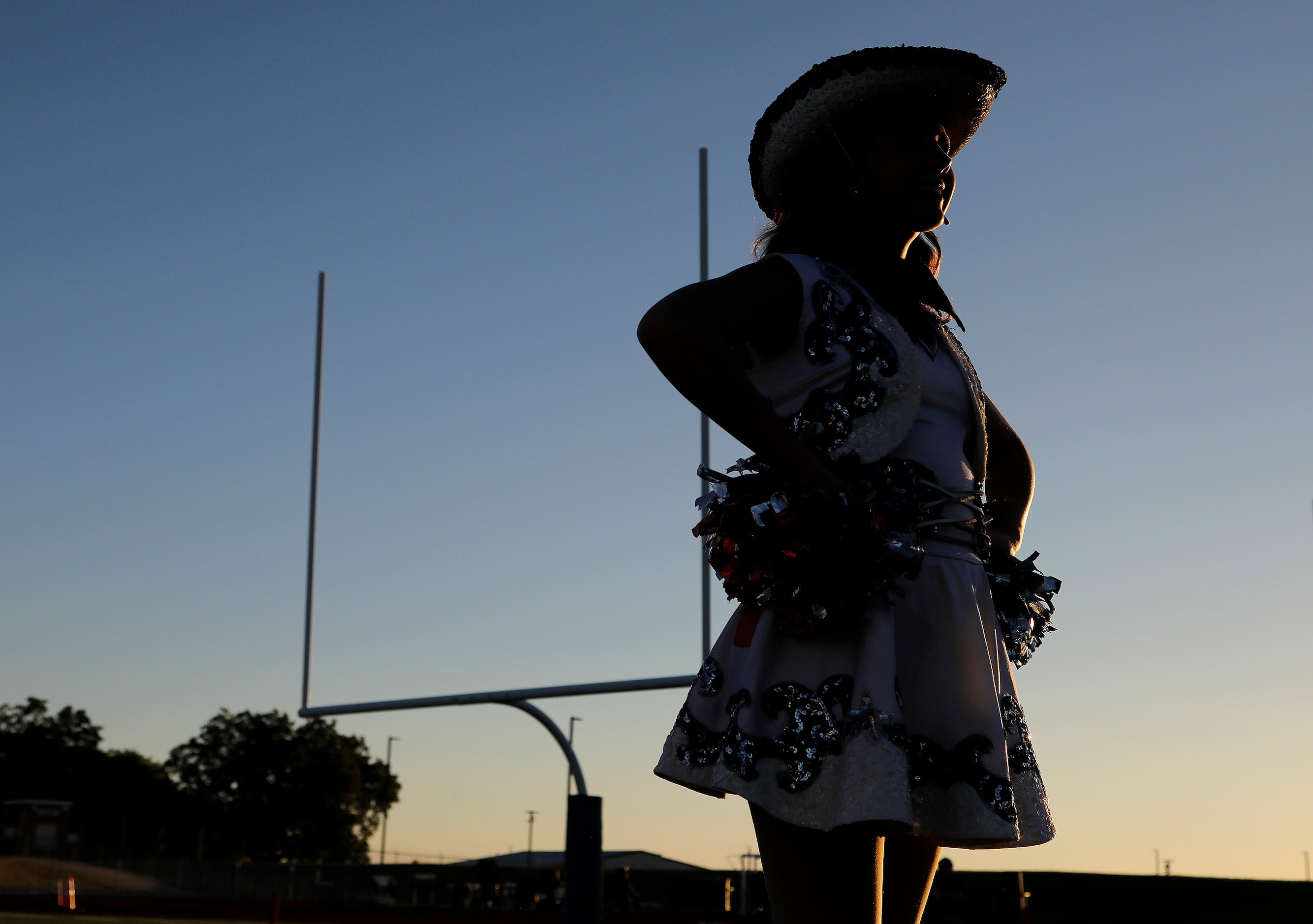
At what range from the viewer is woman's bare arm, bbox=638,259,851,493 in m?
1.49

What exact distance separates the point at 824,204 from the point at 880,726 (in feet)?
2.45

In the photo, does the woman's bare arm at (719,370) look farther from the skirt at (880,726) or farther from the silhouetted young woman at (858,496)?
the skirt at (880,726)

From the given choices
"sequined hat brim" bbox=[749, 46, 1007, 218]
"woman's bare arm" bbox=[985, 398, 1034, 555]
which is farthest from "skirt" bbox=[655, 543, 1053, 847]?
"sequined hat brim" bbox=[749, 46, 1007, 218]

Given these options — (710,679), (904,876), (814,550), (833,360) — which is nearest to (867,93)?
(833,360)

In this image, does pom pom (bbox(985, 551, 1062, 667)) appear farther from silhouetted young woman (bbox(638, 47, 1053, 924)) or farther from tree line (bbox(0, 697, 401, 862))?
tree line (bbox(0, 697, 401, 862))

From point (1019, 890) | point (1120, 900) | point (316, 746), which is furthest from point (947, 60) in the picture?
point (316, 746)

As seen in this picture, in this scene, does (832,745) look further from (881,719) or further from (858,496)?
(858,496)

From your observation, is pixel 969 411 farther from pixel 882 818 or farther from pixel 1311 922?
pixel 1311 922

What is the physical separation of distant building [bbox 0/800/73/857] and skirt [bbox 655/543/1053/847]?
40836 millimetres

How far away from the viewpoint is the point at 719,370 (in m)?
1.50

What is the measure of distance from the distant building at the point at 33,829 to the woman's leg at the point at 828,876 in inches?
1610

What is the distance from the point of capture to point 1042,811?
1.57 meters

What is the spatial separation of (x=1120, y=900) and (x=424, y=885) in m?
20.6

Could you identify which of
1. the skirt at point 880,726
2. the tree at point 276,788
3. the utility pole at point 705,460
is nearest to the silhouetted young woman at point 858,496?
the skirt at point 880,726
